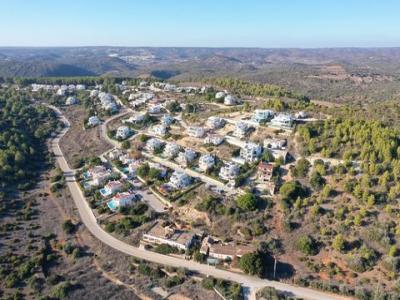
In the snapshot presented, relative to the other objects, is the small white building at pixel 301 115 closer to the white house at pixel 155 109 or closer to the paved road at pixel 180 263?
the white house at pixel 155 109

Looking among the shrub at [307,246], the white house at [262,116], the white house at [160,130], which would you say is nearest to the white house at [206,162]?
the white house at [262,116]

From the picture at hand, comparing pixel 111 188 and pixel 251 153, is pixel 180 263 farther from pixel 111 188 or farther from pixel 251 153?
pixel 251 153

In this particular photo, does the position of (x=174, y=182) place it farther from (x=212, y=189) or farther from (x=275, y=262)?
(x=275, y=262)

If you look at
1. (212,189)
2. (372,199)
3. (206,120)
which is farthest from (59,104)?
(372,199)

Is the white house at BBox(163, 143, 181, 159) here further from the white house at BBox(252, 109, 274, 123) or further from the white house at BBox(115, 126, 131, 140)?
the white house at BBox(252, 109, 274, 123)

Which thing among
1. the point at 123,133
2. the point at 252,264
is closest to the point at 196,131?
the point at 123,133

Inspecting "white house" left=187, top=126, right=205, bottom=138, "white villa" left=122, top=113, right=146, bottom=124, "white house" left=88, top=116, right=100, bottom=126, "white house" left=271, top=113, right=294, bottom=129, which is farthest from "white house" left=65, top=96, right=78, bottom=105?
"white house" left=271, top=113, right=294, bottom=129
